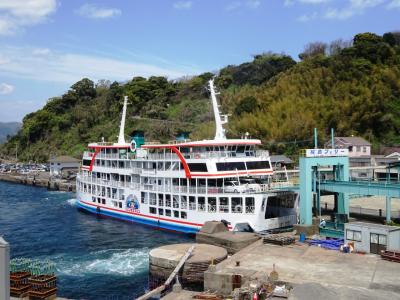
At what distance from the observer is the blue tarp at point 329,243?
26.5 meters

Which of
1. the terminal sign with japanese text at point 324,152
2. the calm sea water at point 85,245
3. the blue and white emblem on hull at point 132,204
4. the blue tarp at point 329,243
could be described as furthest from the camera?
the blue and white emblem on hull at point 132,204

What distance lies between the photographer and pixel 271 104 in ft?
265

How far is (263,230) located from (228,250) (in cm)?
597

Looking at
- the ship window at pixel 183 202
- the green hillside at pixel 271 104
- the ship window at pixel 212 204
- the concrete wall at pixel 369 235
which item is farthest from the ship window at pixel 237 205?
the green hillside at pixel 271 104

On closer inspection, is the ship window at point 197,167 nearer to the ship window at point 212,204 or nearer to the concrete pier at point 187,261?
the ship window at point 212,204

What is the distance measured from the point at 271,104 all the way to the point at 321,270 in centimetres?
6115

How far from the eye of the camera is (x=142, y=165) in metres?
44.6

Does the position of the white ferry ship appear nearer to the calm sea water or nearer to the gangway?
the calm sea water

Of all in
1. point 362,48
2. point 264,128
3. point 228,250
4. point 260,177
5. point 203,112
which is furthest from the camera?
point 203,112

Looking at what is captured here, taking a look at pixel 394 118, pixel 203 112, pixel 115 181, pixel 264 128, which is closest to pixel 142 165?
pixel 115 181

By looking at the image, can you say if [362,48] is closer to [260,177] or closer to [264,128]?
[264,128]

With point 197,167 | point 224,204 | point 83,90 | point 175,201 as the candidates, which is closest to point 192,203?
point 175,201

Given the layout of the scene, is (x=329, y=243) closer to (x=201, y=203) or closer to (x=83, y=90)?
(x=201, y=203)

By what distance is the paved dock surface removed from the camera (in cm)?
1883
